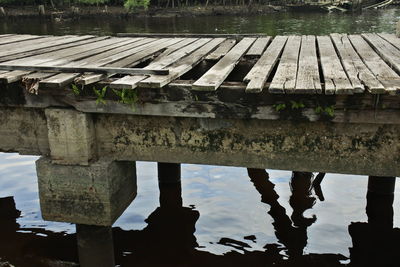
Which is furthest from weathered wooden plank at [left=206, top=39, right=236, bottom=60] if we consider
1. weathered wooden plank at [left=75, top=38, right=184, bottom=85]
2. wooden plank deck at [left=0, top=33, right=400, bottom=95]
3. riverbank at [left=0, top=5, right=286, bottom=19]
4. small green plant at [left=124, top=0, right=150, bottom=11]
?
small green plant at [left=124, top=0, right=150, bottom=11]

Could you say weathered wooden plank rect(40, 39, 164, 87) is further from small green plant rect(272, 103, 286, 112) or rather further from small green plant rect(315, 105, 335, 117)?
small green plant rect(315, 105, 335, 117)

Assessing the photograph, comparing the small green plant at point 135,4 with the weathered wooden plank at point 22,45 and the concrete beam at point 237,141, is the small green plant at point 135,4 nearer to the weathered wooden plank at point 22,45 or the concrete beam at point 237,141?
the weathered wooden plank at point 22,45

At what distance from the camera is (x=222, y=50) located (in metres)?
6.97

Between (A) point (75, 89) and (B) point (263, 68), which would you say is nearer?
(A) point (75, 89)

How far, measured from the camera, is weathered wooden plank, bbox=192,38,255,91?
4.52 meters

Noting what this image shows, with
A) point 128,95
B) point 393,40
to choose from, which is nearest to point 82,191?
point 128,95

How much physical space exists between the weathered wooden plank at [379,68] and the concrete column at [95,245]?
3.68 m

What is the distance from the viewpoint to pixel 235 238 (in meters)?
7.96

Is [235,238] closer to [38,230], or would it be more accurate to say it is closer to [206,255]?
[206,255]

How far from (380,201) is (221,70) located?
5011 millimetres

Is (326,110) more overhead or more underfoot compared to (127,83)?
more underfoot

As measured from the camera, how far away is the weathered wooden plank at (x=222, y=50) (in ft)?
21.0

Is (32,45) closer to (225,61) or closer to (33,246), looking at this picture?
(33,246)

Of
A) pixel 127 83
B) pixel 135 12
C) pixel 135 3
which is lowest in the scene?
pixel 127 83
